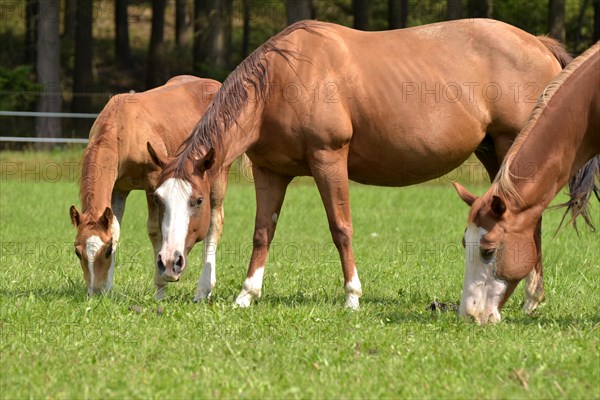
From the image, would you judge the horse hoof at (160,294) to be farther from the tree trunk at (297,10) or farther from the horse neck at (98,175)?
the tree trunk at (297,10)

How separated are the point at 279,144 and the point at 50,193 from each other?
12032 millimetres

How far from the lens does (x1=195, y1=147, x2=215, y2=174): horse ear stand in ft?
23.4

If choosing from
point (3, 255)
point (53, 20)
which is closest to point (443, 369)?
point (3, 255)

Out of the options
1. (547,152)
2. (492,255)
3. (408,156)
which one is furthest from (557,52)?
(492,255)

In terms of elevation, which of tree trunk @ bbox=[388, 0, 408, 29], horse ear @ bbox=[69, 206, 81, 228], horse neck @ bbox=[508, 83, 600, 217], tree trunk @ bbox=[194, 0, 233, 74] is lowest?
tree trunk @ bbox=[194, 0, 233, 74]

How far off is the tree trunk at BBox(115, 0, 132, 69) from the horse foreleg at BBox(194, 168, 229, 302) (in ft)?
81.6

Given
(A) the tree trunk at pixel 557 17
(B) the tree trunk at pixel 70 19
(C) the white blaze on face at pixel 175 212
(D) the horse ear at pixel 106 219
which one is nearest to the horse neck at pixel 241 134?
(C) the white blaze on face at pixel 175 212

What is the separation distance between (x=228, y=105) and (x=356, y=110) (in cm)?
101

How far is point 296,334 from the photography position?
20.9 ft

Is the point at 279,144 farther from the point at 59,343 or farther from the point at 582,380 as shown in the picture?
the point at 582,380

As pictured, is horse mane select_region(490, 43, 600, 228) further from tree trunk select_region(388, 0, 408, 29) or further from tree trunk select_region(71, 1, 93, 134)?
tree trunk select_region(388, 0, 408, 29)

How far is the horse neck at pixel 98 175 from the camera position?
8.01 metres

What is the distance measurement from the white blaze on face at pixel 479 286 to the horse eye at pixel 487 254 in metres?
0.02

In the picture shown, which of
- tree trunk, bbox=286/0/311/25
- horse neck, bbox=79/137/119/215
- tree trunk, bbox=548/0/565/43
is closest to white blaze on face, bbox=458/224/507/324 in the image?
horse neck, bbox=79/137/119/215
